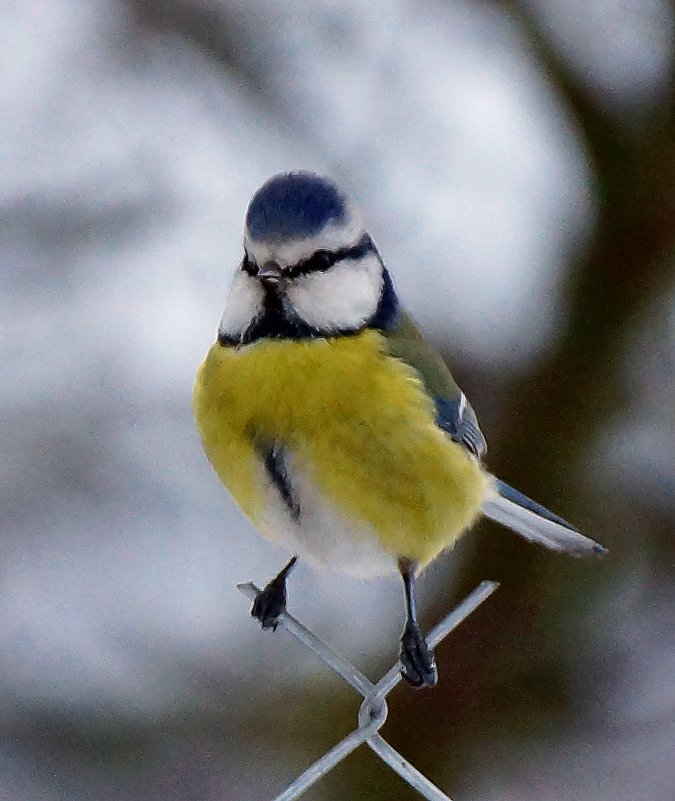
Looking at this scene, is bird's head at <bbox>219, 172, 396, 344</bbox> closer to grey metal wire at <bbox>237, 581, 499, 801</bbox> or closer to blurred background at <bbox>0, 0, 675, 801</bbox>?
grey metal wire at <bbox>237, 581, 499, 801</bbox>

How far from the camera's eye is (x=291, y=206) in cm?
99

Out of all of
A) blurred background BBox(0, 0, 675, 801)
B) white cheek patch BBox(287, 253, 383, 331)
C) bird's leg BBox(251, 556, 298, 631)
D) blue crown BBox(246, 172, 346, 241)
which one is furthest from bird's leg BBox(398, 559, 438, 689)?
blurred background BBox(0, 0, 675, 801)

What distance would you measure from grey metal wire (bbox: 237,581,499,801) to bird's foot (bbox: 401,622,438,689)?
8 cm

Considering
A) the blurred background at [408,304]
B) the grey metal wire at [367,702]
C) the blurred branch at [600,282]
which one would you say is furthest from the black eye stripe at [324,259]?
the blurred branch at [600,282]

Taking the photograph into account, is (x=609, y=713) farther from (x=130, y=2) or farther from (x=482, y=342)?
(x=130, y=2)

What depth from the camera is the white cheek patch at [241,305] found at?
103cm

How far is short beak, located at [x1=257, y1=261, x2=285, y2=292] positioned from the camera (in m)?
0.98

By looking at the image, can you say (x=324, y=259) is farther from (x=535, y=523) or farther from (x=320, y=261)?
(x=535, y=523)

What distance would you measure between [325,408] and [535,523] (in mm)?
353

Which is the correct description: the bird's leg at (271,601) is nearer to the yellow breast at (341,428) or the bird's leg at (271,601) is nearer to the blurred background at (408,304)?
the yellow breast at (341,428)

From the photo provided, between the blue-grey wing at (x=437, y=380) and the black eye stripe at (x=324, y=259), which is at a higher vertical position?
the black eye stripe at (x=324, y=259)

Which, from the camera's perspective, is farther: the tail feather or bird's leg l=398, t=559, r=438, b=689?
the tail feather

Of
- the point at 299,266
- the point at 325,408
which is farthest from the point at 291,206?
the point at 325,408

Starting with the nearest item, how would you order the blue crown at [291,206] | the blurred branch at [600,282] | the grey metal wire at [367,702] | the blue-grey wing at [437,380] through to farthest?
the grey metal wire at [367,702] → the blue crown at [291,206] → the blue-grey wing at [437,380] → the blurred branch at [600,282]
